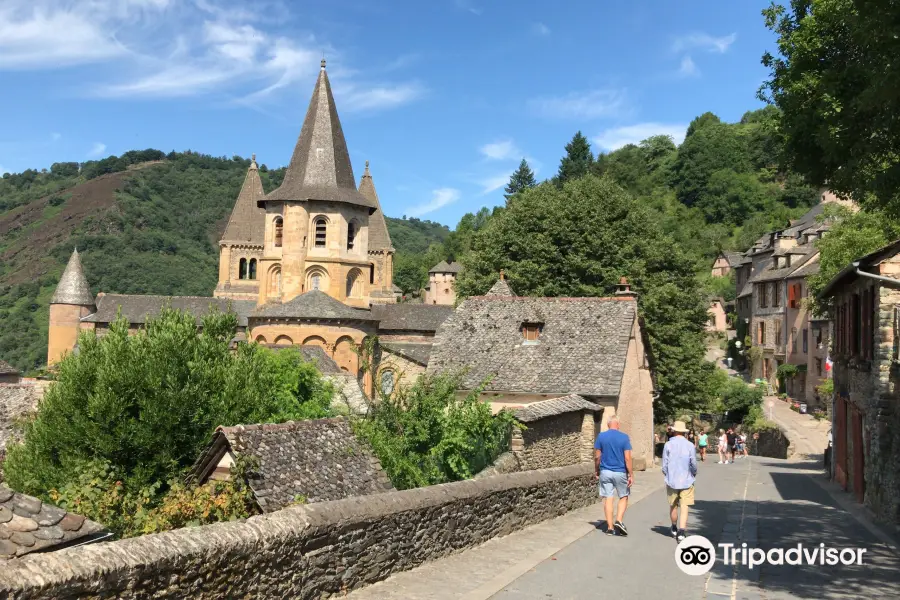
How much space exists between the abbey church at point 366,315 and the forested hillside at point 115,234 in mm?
47696

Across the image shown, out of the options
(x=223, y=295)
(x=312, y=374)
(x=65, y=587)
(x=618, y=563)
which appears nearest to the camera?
(x=65, y=587)

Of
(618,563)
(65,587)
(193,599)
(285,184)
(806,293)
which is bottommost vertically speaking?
(618,563)

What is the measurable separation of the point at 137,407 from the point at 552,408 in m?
8.37

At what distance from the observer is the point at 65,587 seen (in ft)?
16.5

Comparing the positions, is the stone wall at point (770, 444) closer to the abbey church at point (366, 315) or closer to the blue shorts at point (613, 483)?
the abbey church at point (366, 315)

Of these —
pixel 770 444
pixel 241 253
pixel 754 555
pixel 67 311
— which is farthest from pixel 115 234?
pixel 754 555

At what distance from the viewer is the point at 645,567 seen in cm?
988

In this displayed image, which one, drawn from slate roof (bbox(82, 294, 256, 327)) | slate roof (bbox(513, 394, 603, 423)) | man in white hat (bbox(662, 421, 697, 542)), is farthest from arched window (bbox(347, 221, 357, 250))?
man in white hat (bbox(662, 421, 697, 542))

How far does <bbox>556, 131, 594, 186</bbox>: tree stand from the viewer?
102 m

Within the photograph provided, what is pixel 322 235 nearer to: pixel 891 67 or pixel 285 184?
pixel 285 184

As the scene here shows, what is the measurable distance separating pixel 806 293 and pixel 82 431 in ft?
166

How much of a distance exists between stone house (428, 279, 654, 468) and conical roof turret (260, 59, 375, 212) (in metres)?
22.0

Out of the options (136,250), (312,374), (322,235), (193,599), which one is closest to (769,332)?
(322,235)

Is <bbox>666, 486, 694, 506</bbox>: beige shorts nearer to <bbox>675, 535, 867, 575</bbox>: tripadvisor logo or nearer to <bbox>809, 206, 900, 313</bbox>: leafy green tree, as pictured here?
<bbox>675, 535, 867, 575</bbox>: tripadvisor logo
